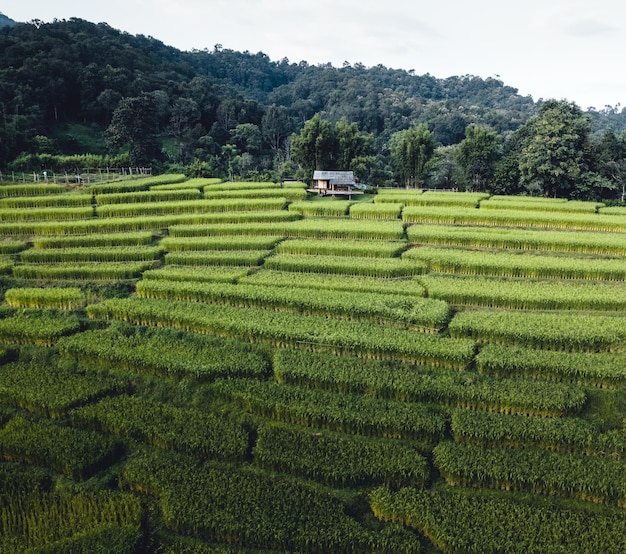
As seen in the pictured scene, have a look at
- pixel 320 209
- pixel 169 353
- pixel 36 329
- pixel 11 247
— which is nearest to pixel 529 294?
pixel 169 353

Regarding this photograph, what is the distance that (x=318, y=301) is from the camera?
27.4 metres

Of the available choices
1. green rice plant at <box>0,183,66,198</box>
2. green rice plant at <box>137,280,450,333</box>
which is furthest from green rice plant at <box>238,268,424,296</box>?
green rice plant at <box>0,183,66,198</box>

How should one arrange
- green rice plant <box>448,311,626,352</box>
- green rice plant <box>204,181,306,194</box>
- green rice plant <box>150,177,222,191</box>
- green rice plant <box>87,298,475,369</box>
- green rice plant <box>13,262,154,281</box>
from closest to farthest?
1. green rice plant <box>87,298,475,369</box>
2. green rice plant <box>448,311,626,352</box>
3. green rice plant <box>13,262,154,281</box>
4. green rice plant <box>150,177,222,191</box>
5. green rice plant <box>204,181,306,194</box>

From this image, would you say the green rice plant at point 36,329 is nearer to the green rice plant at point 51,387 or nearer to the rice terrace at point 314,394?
the rice terrace at point 314,394

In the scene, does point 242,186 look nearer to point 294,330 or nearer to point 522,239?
point 522,239

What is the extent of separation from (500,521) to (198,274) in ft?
74.7

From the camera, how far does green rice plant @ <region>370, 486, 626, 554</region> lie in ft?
43.8

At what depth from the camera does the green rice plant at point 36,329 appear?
83.8ft

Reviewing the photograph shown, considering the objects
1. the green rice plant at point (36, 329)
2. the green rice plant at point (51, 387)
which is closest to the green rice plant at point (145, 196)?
the green rice plant at point (36, 329)

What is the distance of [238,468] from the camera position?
17.2m

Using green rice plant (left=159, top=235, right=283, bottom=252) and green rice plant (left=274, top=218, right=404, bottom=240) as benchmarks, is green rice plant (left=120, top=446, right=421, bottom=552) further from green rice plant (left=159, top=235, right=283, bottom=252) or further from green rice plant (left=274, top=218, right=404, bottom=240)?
green rice plant (left=274, top=218, right=404, bottom=240)

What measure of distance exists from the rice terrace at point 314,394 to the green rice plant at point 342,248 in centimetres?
24

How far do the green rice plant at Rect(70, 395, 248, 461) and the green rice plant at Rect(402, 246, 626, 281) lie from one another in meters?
19.4

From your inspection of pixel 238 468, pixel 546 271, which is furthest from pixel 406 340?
pixel 546 271
